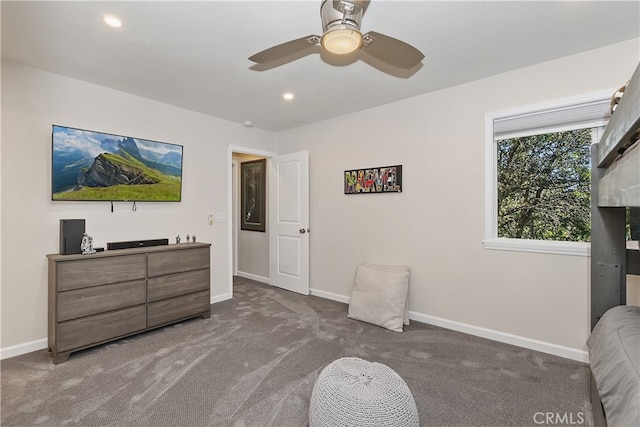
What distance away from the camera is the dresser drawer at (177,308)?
3.07 metres

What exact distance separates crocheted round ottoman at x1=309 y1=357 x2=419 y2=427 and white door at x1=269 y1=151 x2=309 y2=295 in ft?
9.21

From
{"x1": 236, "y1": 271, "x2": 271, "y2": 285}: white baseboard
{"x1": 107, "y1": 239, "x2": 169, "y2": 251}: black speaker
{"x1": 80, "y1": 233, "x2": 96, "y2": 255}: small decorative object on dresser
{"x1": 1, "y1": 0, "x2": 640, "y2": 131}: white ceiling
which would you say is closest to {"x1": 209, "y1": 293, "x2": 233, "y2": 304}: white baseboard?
{"x1": 236, "y1": 271, "x2": 271, "y2": 285}: white baseboard

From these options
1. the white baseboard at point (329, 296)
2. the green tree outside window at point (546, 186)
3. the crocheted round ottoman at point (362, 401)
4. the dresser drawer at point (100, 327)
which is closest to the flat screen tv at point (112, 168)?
the dresser drawer at point (100, 327)

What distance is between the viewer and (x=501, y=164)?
3.03m

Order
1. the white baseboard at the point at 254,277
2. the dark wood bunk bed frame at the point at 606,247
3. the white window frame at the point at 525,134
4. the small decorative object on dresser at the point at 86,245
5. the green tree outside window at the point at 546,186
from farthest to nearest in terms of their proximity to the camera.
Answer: the white baseboard at the point at 254,277 → the small decorative object on dresser at the point at 86,245 → the green tree outside window at the point at 546,186 → the white window frame at the point at 525,134 → the dark wood bunk bed frame at the point at 606,247

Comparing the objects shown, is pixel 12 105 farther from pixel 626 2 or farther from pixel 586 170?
pixel 586 170

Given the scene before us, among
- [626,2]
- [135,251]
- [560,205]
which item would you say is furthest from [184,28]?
[560,205]

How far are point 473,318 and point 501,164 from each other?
61.6 inches

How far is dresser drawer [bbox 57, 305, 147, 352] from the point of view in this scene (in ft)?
8.25

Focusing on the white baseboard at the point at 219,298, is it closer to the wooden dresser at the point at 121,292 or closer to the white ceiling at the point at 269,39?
the wooden dresser at the point at 121,292

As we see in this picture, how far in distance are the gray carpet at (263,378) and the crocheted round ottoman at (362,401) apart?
0.39 meters

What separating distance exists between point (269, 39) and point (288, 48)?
2.03ft

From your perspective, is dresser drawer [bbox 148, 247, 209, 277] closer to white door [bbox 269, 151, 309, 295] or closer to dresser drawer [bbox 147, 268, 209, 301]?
dresser drawer [bbox 147, 268, 209, 301]
